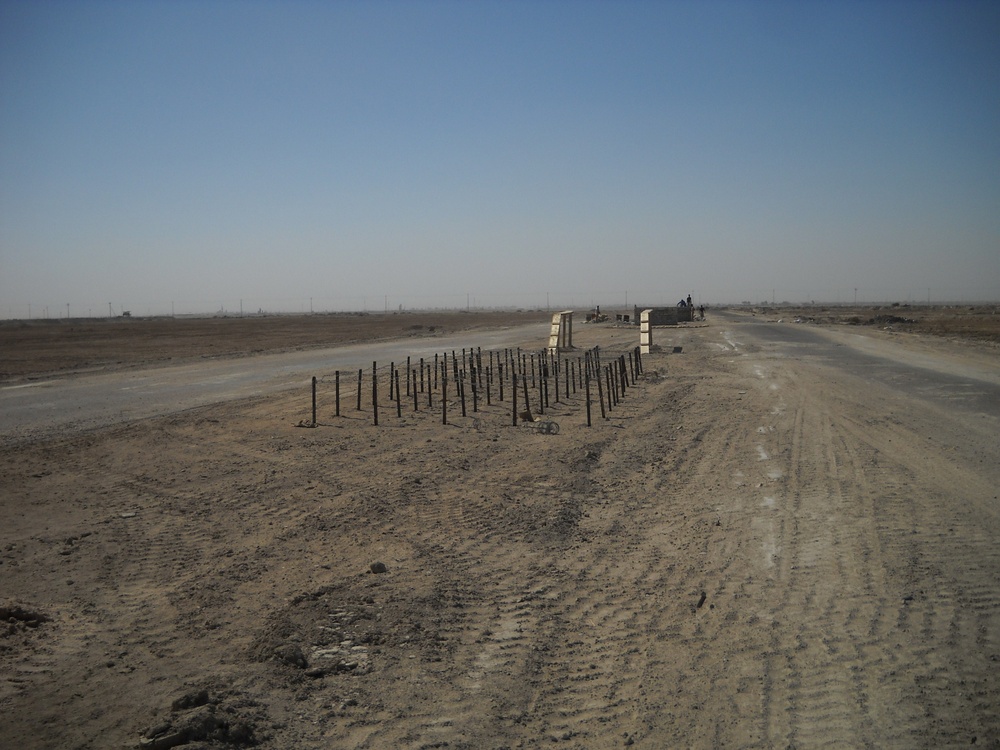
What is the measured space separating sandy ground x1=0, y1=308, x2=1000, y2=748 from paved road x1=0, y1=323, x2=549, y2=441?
13.7ft

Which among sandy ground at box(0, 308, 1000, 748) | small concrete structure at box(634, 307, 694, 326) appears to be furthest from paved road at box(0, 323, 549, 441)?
small concrete structure at box(634, 307, 694, 326)

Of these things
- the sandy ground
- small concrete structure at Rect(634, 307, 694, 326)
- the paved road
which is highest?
small concrete structure at Rect(634, 307, 694, 326)

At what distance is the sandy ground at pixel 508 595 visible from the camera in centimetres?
459

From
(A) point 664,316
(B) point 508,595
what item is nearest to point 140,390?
(B) point 508,595

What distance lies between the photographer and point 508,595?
653 centimetres

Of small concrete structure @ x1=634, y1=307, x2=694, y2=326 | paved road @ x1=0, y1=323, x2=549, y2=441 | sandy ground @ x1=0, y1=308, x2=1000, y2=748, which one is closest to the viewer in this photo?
sandy ground @ x1=0, y1=308, x2=1000, y2=748

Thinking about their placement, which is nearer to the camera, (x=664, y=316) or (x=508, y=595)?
(x=508, y=595)

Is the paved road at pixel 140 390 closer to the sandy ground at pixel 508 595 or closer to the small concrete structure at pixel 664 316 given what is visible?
the sandy ground at pixel 508 595

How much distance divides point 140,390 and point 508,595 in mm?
19609

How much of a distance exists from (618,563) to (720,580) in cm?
102

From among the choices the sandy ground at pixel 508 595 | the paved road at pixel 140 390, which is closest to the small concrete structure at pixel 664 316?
the paved road at pixel 140 390

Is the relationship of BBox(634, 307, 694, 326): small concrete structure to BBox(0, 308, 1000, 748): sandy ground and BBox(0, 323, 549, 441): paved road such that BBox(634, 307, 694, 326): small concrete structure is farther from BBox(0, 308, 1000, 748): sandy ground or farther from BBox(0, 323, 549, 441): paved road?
BBox(0, 308, 1000, 748): sandy ground

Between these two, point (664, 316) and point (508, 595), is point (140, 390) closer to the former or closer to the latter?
point (508, 595)

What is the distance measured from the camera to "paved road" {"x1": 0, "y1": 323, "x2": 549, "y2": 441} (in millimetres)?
16859
